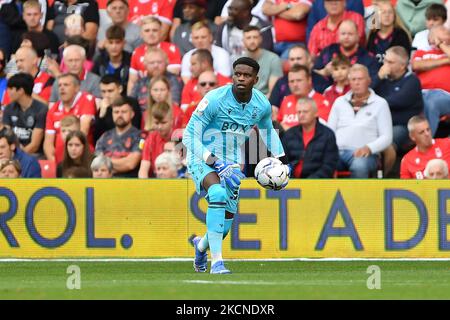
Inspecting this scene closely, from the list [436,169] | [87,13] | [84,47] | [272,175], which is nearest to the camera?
[272,175]

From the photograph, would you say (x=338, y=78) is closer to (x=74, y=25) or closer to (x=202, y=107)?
(x=74, y=25)

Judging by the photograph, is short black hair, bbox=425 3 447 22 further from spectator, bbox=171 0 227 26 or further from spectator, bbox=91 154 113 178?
spectator, bbox=91 154 113 178

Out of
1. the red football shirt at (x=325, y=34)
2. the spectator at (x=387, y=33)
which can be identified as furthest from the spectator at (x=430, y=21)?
the red football shirt at (x=325, y=34)

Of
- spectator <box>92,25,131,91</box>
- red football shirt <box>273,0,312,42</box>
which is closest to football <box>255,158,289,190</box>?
red football shirt <box>273,0,312,42</box>

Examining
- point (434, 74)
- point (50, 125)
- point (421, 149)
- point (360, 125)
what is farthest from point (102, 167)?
point (434, 74)

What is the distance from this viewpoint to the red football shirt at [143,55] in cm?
1886

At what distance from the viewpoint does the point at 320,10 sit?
60.6 ft

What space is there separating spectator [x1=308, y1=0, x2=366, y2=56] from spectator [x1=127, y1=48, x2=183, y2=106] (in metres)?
2.19

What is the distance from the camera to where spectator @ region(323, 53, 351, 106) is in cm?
1766

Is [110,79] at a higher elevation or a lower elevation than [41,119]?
higher

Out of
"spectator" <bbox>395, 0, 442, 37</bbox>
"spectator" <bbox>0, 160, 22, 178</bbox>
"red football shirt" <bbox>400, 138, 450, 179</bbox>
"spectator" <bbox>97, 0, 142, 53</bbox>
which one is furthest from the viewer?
"spectator" <bbox>97, 0, 142, 53</bbox>

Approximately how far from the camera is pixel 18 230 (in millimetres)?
16406

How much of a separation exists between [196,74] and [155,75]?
2.25ft
